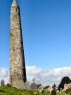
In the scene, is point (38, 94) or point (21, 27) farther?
point (21, 27)

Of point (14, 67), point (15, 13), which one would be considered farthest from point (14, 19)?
point (14, 67)

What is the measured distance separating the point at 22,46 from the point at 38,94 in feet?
35.2

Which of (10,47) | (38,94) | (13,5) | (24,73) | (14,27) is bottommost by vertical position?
(38,94)

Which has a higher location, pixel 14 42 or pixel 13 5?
pixel 13 5

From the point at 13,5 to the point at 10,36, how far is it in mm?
4622

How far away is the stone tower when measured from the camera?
148 ft

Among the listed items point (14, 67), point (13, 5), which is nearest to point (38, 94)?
point (14, 67)

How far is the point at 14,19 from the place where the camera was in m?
46.2

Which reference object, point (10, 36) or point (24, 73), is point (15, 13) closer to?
point (10, 36)

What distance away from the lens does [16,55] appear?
4538cm

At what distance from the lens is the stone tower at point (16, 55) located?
148 feet

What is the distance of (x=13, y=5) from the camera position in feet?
155

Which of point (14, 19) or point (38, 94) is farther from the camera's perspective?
point (14, 19)

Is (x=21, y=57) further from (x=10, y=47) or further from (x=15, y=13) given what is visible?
(x=15, y=13)
